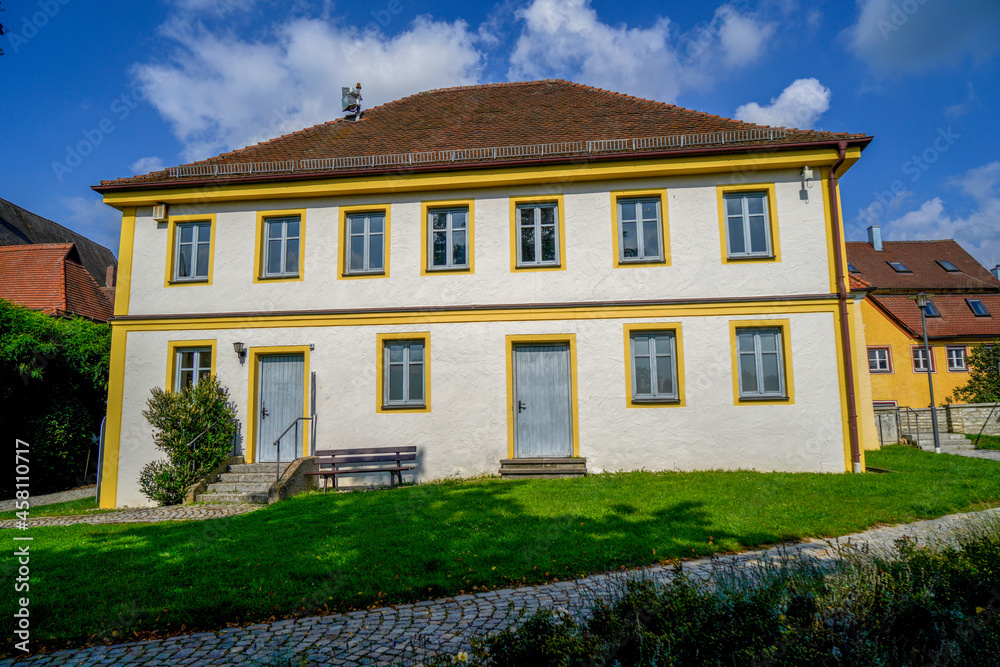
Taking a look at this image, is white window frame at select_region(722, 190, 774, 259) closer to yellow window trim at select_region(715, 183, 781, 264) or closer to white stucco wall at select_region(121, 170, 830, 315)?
yellow window trim at select_region(715, 183, 781, 264)

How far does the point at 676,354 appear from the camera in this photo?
11789mm

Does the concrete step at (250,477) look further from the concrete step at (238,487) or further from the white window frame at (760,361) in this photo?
the white window frame at (760,361)

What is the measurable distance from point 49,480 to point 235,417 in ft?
22.7

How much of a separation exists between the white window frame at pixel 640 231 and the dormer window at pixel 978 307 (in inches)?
1158

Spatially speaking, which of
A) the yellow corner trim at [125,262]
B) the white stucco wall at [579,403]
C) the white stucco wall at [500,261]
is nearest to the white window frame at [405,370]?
the white stucco wall at [579,403]

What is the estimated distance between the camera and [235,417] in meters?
12.2

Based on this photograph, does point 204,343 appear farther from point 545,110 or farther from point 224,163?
point 545,110

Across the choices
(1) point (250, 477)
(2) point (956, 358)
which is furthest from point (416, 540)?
(2) point (956, 358)

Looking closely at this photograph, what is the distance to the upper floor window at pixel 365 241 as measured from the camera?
41.7ft

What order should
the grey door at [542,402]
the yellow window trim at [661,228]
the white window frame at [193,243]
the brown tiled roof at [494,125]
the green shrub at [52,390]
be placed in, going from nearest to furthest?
the grey door at [542,402]
the yellow window trim at [661,228]
the brown tiled roof at [494,125]
the white window frame at [193,243]
the green shrub at [52,390]

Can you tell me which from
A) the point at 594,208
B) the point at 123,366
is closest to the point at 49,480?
the point at 123,366

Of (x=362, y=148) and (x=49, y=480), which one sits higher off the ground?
(x=362, y=148)

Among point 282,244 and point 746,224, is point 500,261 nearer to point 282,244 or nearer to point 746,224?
point 282,244

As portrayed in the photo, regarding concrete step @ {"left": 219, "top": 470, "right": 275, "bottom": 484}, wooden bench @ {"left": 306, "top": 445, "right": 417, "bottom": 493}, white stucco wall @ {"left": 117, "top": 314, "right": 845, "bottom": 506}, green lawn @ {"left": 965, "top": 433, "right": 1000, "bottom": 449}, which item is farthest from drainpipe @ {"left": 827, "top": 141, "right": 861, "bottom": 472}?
concrete step @ {"left": 219, "top": 470, "right": 275, "bottom": 484}
